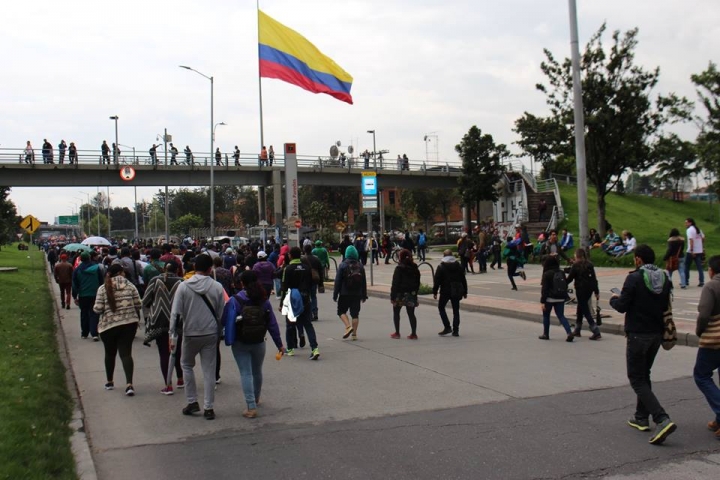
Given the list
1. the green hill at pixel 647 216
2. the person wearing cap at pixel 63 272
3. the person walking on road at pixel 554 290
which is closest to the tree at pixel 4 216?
the person wearing cap at pixel 63 272

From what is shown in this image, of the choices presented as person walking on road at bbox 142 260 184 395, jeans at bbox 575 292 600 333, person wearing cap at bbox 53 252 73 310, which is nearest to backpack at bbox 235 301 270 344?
person walking on road at bbox 142 260 184 395

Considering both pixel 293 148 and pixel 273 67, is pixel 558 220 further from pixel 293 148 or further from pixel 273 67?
pixel 273 67

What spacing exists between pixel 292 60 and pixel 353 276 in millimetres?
16688

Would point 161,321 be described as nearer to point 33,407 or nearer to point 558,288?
point 33,407

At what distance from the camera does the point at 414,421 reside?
6.38 metres

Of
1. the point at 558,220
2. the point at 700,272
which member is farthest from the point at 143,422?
the point at 558,220

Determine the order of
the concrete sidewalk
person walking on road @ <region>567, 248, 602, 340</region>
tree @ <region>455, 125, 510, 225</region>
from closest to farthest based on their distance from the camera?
person walking on road @ <region>567, 248, 602, 340</region>
the concrete sidewalk
tree @ <region>455, 125, 510, 225</region>

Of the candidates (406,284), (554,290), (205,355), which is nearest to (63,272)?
(406,284)

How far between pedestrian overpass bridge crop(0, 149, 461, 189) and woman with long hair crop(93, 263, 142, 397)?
115 feet

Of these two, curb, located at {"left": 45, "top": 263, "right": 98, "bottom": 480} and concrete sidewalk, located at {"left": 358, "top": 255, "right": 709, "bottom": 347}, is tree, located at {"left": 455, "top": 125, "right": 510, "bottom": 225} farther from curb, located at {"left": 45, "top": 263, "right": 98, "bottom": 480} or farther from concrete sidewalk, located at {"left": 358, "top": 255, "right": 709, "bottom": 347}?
curb, located at {"left": 45, "top": 263, "right": 98, "bottom": 480}

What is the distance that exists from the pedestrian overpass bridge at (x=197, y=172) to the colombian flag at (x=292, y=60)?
1897 centimetres

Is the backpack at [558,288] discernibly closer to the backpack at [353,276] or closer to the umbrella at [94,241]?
the backpack at [353,276]

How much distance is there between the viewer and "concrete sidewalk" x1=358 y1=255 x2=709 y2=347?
12090 millimetres

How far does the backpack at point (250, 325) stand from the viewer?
22.0ft
